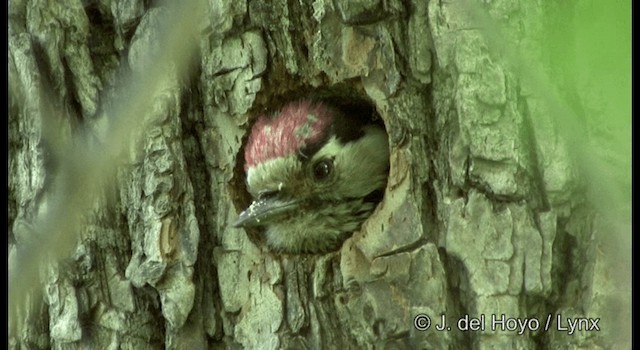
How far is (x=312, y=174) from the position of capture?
122 inches

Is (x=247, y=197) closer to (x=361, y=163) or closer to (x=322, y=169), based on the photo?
(x=322, y=169)

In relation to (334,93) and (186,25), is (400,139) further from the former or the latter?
(186,25)

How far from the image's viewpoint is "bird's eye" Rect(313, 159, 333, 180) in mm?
3115

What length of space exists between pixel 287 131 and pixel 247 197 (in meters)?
0.21

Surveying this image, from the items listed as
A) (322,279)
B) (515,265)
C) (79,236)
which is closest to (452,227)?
(515,265)

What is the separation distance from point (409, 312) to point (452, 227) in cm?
22

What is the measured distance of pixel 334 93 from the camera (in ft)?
9.37

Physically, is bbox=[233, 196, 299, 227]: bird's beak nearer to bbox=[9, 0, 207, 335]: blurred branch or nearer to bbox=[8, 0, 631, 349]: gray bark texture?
bbox=[8, 0, 631, 349]: gray bark texture

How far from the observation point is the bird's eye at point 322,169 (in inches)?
123

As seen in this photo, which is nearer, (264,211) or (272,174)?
(264,211)

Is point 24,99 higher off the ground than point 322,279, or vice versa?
point 24,99
